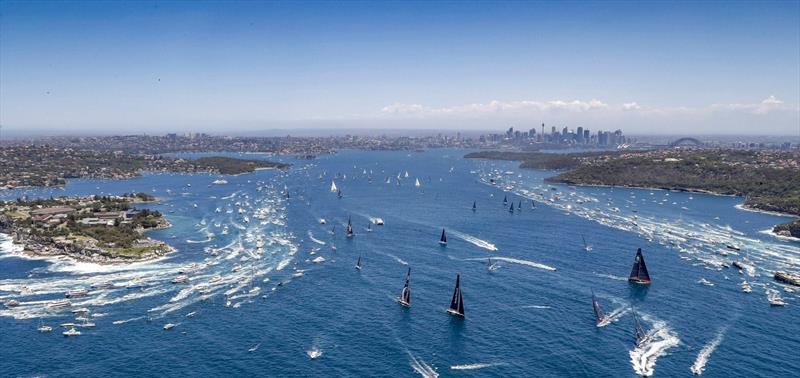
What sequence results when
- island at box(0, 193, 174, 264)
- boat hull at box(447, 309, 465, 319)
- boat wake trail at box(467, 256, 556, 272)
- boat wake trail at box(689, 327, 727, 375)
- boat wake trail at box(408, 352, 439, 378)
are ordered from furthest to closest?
island at box(0, 193, 174, 264), boat wake trail at box(467, 256, 556, 272), boat hull at box(447, 309, 465, 319), boat wake trail at box(689, 327, 727, 375), boat wake trail at box(408, 352, 439, 378)

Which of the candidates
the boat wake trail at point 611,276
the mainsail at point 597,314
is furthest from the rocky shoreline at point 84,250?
the boat wake trail at point 611,276

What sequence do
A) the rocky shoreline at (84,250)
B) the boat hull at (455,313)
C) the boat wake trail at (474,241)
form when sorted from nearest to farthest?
A: the boat hull at (455,313), the rocky shoreline at (84,250), the boat wake trail at (474,241)

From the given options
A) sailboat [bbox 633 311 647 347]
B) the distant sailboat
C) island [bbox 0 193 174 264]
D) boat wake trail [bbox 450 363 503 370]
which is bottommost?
boat wake trail [bbox 450 363 503 370]

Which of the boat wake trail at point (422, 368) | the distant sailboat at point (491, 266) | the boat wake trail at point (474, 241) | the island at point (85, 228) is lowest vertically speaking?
the boat wake trail at point (422, 368)

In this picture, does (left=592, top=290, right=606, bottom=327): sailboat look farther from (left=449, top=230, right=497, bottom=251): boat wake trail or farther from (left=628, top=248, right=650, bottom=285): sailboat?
(left=449, top=230, right=497, bottom=251): boat wake trail

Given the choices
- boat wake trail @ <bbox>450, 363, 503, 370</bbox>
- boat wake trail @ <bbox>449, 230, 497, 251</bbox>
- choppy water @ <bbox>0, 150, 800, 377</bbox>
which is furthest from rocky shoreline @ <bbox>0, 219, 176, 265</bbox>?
boat wake trail @ <bbox>450, 363, 503, 370</bbox>

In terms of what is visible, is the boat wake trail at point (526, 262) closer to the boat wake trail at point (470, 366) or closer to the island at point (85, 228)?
the boat wake trail at point (470, 366)

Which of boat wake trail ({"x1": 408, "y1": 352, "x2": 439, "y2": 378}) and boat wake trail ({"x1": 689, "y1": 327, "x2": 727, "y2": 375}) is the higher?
boat wake trail ({"x1": 689, "y1": 327, "x2": 727, "y2": 375})
